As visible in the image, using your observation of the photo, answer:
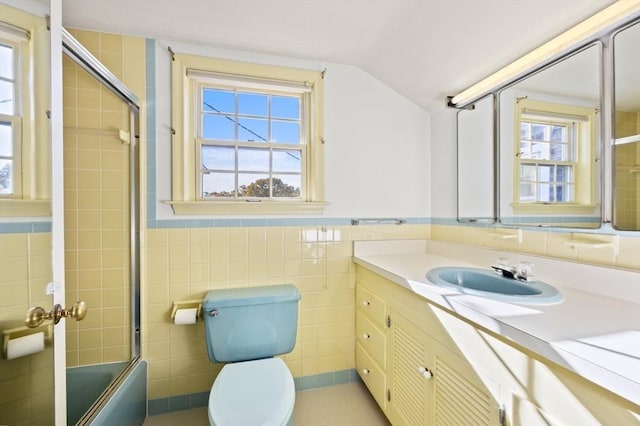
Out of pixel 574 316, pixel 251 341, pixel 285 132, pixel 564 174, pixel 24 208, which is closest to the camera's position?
pixel 574 316

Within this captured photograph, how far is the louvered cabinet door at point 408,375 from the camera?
43.6 inches

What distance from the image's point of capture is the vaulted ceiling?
1188mm

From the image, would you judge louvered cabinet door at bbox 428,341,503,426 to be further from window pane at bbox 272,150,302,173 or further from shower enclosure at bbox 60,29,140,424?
shower enclosure at bbox 60,29,140,424

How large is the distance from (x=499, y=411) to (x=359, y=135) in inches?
63.4

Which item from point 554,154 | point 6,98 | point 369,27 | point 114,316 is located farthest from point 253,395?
point 369,27

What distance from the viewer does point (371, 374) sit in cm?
161

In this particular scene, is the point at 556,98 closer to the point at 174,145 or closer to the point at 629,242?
the point at 629,242

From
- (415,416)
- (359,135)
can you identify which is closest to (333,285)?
(415,416)

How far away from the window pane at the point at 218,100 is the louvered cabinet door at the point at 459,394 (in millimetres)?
1774

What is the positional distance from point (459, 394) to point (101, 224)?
194 cm

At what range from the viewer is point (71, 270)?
4.78 feet

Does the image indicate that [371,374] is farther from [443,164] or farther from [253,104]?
[253,104]

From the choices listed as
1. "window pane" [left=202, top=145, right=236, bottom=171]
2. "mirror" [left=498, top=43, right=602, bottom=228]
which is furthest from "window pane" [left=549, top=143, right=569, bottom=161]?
"window pane" [left=202, top=145, right=236, bottom=171]

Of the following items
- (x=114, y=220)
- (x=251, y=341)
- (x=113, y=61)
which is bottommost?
(x=251, y=341)
